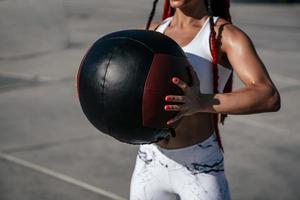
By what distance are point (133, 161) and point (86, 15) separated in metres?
11.7

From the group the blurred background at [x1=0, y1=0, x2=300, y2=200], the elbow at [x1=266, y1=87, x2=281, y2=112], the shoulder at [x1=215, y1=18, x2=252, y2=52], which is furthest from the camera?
the blurred background at [x1=0, y1=0, x2=300, y2=200]

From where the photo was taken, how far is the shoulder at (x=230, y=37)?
2.77 metres

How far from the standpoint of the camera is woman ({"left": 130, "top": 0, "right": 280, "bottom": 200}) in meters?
2.71

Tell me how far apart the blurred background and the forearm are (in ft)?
8.31

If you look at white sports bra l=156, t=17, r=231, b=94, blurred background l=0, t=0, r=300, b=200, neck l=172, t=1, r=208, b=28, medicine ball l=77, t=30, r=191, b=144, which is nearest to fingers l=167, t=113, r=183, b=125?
medicine ball l=77, t=30, r=191, b=144

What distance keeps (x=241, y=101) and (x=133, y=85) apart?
44cm

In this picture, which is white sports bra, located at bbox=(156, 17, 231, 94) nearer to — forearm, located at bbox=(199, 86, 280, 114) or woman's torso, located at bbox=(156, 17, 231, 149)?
woman's torso, located at bbox=(156, 17, 231, 149)

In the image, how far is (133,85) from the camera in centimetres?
263

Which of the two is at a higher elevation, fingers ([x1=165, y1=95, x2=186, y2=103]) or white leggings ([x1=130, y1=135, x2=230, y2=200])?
fingers ([x1=165, y1=95, x2=186, y2=103])

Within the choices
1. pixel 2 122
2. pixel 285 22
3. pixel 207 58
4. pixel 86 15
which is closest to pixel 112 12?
pixel 86 15

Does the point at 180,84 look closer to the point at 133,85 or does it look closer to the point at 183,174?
the point at 133,85

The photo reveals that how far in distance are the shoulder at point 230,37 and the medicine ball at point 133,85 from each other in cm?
21

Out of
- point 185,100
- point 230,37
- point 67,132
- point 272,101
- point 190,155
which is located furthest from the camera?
point 67,132

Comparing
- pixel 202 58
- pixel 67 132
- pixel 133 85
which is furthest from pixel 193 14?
pixel 67 132
